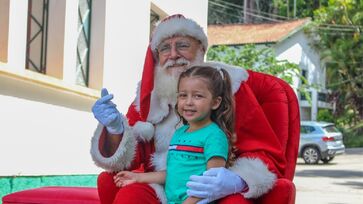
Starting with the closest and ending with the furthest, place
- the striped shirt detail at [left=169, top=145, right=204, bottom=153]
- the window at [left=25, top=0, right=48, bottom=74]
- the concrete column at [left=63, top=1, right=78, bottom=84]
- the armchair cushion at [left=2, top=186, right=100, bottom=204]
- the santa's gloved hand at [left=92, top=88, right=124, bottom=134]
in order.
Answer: the striped shirt detail at [left=169, top=145, right=204, bottom=153] < the santa's gloved hand at [left=92, top=88, right=124, bottom=134] < the armchair cushion at [left=2, top=186, right=100, bottom=204] < the window at [left=25, top=0, right=48, bottom=74] < the concrete column at [left=63, top=1, right=78, bottom=84]

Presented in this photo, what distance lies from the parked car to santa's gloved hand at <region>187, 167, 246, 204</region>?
1938 cm

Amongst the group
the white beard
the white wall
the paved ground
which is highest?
the white wall

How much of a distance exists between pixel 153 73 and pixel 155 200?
34.7 inches

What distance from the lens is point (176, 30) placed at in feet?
12.8

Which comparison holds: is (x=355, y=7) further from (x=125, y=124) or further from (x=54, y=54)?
(x=125, y=124)

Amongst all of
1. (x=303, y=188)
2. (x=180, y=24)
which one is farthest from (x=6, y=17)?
(x=303, y=188)

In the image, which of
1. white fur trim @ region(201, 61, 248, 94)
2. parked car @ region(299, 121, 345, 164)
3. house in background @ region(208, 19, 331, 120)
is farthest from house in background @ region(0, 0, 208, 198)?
house in background @ region(208, 19, 331, 120)

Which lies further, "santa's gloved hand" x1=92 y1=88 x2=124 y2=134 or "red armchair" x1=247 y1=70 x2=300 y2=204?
"red armchair" x1=247 y1=70 x2=300 y2=204

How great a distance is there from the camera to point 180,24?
3.94 meters

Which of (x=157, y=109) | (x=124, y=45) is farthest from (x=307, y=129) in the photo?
(x=157, y=109)

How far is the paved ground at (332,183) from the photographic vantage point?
11.9 metres

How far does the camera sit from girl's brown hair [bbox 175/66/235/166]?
329 cm

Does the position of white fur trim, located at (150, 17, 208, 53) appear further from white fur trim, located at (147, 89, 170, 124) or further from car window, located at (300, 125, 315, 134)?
car window, located at (300, 125, 315, 134)

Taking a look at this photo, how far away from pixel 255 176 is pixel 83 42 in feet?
13.5
